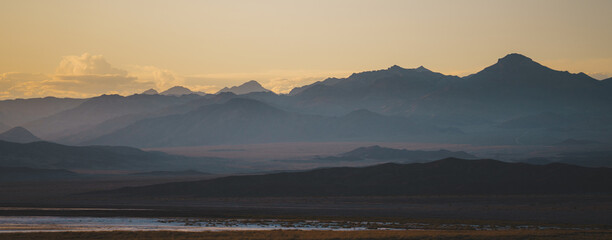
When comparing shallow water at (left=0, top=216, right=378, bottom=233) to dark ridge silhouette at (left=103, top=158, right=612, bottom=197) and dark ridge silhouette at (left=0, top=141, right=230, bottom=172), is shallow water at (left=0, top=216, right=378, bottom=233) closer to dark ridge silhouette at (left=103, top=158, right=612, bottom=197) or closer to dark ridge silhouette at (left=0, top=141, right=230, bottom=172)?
dark ridge silhouette at (left=103, top=158, right=612, bottom=197)

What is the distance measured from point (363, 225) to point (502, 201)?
24.8 m

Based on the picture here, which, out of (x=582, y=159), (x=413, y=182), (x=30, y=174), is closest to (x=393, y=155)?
(x=582, y=159)

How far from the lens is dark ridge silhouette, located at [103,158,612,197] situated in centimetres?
7975

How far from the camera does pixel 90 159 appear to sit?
157m

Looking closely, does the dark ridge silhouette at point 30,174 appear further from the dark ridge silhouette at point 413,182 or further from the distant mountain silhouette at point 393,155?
the distant mountain silhouette at point 393,155

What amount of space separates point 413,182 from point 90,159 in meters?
91.9

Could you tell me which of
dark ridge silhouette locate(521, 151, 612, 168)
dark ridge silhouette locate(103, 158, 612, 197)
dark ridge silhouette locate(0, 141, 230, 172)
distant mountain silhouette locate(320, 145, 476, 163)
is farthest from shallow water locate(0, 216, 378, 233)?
distant mountain silhouette locate(320, 145, 476, 163)

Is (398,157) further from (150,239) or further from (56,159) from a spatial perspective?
(150,239)

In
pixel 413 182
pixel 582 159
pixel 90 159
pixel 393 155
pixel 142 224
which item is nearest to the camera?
pixel 142 224

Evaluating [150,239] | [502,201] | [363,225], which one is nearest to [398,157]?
[502,201]

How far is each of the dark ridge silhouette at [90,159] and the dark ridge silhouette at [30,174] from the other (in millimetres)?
12058

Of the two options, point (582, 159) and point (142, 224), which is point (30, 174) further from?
point (582, 159)

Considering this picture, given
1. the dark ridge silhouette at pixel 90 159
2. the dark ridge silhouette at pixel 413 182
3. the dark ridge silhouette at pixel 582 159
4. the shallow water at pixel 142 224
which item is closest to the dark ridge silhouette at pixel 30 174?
the dark ridge silhouette at pixel 90 159

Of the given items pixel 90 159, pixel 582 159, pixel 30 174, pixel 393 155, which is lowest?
pixel 30 174
